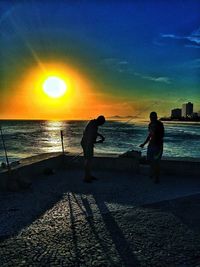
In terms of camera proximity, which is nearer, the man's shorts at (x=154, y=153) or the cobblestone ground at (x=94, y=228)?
the cobblestone ground at (x=94, y=228)

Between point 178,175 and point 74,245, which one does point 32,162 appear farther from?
point 74,245

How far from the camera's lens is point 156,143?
977 cm

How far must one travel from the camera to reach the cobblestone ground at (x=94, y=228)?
467cm

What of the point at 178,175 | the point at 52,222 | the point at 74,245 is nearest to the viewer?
the point at 74,245

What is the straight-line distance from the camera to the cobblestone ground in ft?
15.3

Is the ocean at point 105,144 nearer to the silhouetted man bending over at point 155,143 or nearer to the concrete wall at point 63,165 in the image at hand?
the concrete wall at point 63,165

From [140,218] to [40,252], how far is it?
6.48ft

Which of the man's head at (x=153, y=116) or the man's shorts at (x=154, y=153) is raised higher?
the man's head at (x=153, y=116)

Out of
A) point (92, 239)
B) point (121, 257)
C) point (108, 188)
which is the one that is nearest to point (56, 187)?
point (108, 188)

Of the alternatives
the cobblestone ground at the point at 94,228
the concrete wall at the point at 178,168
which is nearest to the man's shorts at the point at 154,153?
the concrete wall at the point at 178,168

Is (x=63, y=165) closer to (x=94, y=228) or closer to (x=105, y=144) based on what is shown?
(x=94, y=228)

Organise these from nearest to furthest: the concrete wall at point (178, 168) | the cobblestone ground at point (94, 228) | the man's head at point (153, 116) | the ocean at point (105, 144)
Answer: the cobblestone ground at point (94, 228) → the man's head at point (153, 116) → the concrete wall at point (178, 168) → the ocean at point (105, 144)

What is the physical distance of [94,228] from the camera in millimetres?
5734

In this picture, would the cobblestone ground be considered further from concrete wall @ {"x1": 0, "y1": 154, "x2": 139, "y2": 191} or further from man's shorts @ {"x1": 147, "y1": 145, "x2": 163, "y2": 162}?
man's shorts @ {"x1": 147, "y1": 145, "x2": 163, "y2": 162}
